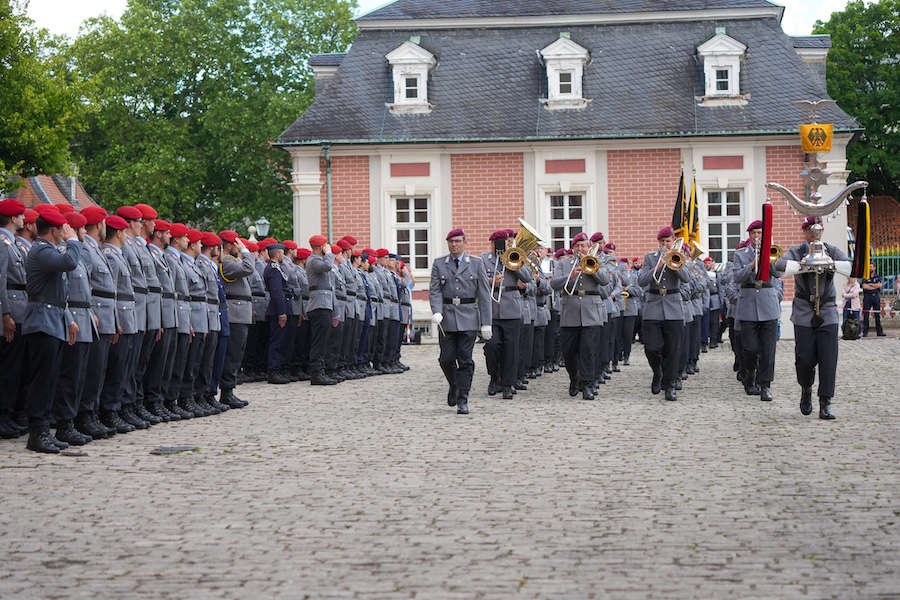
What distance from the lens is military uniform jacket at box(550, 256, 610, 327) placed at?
15.1m

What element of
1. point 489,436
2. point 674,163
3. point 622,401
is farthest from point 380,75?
point 489,436

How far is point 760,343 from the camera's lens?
49.2ft

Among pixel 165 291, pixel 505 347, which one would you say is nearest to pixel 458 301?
pixel 505 347

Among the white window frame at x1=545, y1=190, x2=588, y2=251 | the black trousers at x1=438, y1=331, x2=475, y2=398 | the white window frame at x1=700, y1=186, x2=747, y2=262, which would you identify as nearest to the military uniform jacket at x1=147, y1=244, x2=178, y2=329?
the black trousers at x1=438, y1=331, x2=475, y2=398

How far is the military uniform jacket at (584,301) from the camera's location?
49.6 ft

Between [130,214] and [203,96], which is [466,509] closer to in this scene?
[130,214]

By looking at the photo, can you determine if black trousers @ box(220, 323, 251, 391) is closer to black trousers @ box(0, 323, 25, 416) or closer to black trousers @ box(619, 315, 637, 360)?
black trousers @ box(0, 323, 25, 416)

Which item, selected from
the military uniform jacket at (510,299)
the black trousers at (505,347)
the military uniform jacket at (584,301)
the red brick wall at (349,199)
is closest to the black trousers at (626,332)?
the military uniform jacket at (584,301)

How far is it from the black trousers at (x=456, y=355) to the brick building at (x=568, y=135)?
1817cm

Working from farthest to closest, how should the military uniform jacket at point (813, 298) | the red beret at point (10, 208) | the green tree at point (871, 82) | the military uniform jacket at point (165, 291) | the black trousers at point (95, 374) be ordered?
the green tree at point (871, 82) < the military uniform jacket at point (813, 298) < the military uniform jacket at point (165, 291) < the black trousers at point (95, 374) < the red beret at point (10, 208)

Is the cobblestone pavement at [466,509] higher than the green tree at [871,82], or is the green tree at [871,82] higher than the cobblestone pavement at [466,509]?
the green tree at [871,82]

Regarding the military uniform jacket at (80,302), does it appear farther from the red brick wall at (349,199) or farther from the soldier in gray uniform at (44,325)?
the red brick wall at (349,199)

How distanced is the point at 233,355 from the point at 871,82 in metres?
39.3

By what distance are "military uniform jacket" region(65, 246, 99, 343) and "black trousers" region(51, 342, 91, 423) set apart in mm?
118
